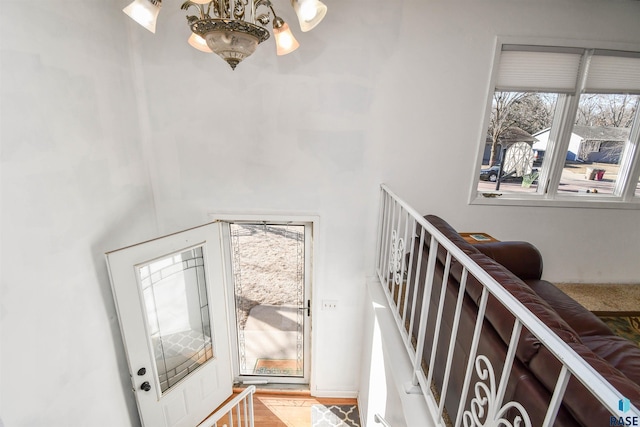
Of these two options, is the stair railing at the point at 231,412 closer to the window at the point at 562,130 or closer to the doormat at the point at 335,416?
the doormat at the point at 335,416

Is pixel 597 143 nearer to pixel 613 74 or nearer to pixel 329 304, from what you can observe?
pixel 613 74

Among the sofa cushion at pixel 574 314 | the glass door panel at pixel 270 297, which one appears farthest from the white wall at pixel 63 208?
the sofa cushion at pixel 574 314

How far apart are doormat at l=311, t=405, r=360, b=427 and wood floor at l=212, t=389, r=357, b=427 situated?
5cm

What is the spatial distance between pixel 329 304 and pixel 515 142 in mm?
2548

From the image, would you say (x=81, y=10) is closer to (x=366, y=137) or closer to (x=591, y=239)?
(x=366, y=137)

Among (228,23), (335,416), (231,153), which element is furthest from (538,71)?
(335,416)

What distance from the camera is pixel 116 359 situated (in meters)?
2.27

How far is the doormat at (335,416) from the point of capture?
309 centimetres

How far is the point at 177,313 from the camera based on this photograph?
9.10 ft

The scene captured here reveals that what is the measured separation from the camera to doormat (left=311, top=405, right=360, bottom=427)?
3093 millimetres

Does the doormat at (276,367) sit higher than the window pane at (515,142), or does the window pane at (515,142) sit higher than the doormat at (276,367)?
the window pane at (515,142)

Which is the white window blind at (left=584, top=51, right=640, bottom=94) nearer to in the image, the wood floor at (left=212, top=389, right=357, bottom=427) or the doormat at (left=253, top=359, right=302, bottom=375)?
the wood floor at (left=212, top=389, right=357, bottom=427)

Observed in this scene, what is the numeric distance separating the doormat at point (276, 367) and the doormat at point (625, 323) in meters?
3.23

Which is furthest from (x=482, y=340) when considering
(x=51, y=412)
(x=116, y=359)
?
(x=116, y=359)
